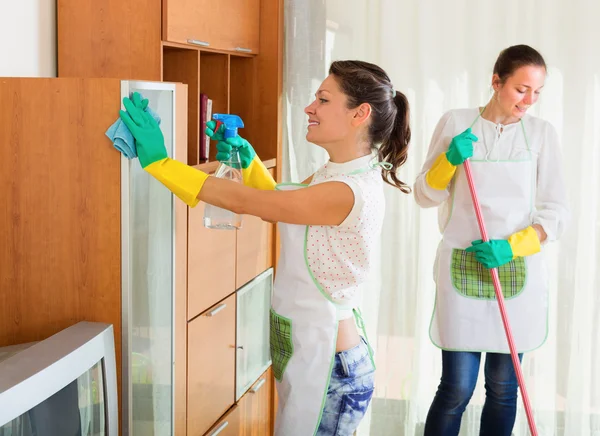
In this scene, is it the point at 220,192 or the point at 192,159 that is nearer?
the point at 220,192

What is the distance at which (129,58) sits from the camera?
238 centimetres

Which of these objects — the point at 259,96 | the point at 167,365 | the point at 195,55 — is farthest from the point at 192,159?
the point at 167,365

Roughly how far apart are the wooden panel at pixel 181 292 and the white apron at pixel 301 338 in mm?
266

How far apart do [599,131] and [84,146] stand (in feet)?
7.17

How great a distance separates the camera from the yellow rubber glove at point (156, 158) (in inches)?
68.3

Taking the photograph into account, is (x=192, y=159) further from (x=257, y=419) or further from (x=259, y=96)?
(x=257, y=419)

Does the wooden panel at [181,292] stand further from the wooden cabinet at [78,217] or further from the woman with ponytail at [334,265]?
the woman with ponytail at [334,265]

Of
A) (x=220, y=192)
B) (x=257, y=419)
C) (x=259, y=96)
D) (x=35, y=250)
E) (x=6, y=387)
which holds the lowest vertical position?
(x=257, y=419)

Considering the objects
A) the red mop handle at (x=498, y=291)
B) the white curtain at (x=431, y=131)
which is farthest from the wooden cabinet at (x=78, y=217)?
the white curtain at (x=431, y=131)

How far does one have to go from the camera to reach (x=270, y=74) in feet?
10.7

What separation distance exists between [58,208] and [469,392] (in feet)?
4.97

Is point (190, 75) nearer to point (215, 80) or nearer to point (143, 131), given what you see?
point (215, 80)

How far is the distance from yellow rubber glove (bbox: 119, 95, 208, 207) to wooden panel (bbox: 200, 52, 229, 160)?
127 cm

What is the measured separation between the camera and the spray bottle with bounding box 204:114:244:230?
2.05 metres
